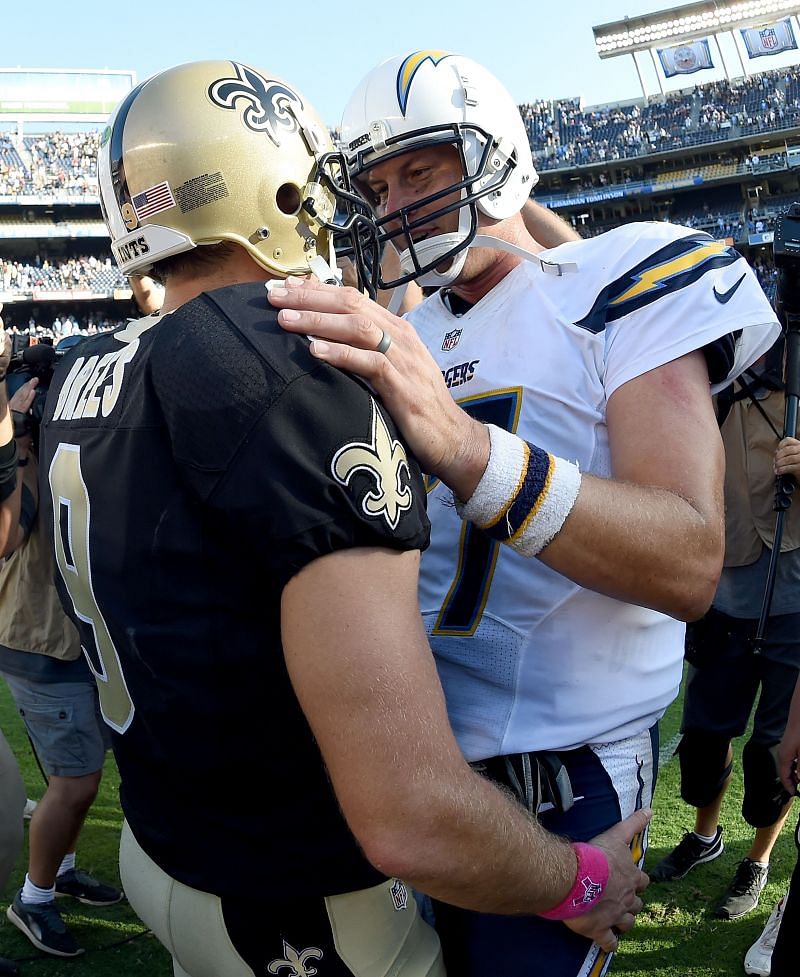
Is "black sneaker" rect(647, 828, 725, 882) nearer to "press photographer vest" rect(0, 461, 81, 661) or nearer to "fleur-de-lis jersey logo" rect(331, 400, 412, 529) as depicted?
"press photographer vest" rect(0, 461, 81, 661)

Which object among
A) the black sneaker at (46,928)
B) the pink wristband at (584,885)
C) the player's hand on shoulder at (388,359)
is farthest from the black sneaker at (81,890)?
the player's hand on shoulder at (388,359)

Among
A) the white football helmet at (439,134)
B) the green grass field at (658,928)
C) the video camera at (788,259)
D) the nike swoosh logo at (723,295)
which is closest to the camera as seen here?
the nike swoosh logo at (723,295)

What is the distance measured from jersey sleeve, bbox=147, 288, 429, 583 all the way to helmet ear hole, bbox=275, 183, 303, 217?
0.43m

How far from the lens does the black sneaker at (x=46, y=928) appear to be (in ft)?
10.6

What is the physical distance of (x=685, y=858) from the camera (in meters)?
3.62

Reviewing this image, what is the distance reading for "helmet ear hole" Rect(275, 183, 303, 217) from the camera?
148cm

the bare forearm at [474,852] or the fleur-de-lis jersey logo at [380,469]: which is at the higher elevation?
the fleur-de-lis jersey logo at [380,469]

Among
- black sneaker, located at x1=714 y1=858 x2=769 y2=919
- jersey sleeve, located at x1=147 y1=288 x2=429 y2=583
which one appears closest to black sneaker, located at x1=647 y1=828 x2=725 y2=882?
black sneaker, located at x1=714 y1=858 x2=769 y2=919

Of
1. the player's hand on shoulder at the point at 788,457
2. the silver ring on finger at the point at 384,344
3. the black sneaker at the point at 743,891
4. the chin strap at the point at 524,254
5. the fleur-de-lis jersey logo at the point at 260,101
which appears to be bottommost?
the black sneaker at the point at 743,891

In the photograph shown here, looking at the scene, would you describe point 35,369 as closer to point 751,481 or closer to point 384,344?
point 384,344

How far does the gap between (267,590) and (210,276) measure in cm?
59

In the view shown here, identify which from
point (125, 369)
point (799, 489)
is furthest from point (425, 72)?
point (799, 489)

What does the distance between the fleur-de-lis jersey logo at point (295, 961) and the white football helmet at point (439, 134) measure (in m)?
1.24

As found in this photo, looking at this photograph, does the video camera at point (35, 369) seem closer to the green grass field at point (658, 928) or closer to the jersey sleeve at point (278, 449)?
the green grass field at point (658, 928)
